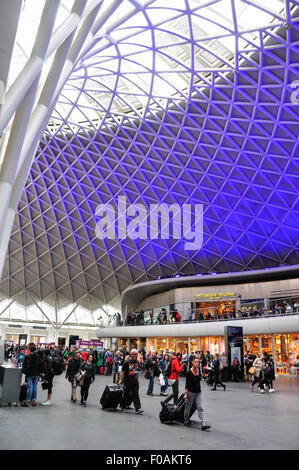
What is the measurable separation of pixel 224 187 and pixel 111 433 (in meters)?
35.5

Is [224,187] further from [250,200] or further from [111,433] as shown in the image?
[111,433]

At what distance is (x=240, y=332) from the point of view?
2789 centimetres

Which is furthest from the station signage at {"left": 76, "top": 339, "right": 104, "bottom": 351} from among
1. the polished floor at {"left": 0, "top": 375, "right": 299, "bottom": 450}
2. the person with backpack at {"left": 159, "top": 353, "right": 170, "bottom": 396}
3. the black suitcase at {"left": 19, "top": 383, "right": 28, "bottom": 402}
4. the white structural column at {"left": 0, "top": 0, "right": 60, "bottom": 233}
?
the white structural column at {"left": 0, "top": 0, "right": 60, "bottom": 233}

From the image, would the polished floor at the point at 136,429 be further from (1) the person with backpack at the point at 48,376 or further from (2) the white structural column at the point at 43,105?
(2) the white structural column at the point at 43,105

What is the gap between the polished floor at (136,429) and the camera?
26.2 feet

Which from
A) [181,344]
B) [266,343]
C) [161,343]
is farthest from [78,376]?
[161,343]

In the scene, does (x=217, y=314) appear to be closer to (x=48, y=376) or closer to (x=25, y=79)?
(x=48, y=376)

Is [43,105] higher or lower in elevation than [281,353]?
higher

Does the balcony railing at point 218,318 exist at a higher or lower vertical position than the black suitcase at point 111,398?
higher

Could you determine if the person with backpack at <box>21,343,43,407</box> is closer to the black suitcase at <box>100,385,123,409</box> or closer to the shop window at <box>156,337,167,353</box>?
the black suitcase at <box>100,385,123,409</box>

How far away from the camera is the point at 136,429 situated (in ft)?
31.7

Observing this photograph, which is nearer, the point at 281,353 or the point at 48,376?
the point at 48,376

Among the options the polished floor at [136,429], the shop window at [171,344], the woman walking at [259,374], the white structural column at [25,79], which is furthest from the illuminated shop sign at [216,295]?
the white structural column at [25,79]
